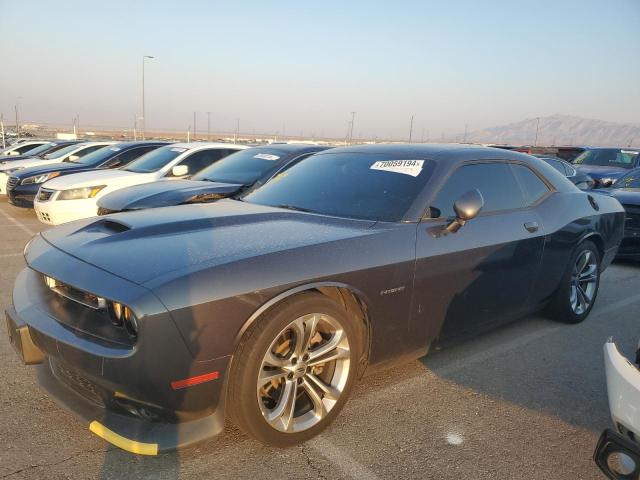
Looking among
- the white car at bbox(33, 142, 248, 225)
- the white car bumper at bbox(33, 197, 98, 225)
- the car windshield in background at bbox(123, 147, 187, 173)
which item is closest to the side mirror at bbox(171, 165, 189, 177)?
the white car at bbox(33, 142, 248, 225)

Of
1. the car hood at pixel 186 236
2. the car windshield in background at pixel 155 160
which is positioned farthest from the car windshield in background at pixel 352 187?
the car windshield in background at pixel 155 160

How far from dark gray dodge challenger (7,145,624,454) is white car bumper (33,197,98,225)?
4.79 m

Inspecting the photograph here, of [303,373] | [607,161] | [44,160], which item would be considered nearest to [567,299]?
[303,373]

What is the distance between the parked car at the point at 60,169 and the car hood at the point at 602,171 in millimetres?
9957

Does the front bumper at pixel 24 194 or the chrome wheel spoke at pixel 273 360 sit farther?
the front bumper at pixel 24 194

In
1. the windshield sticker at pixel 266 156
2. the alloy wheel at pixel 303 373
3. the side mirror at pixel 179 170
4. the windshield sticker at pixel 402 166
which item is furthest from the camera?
the side mirror at pixel 179 170

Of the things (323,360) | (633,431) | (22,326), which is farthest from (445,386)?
(22,326)

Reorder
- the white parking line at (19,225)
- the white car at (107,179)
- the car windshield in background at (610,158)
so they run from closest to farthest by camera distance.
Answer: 1. the white car at (107,179)
2. the white parking line at (19,225)
3. the car windshield in background at (610,158)

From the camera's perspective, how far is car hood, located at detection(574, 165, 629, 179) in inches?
467

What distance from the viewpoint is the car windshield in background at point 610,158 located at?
42.3 ft

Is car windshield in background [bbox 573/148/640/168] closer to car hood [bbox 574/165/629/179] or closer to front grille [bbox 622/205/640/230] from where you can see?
car hood [bbox 574/165/629/179]

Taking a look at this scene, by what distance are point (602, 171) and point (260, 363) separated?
12.3 m

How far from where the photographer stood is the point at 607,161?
13047 mm

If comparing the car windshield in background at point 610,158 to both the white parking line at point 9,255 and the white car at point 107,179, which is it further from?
the white parking line at point 9,255
